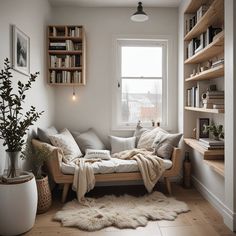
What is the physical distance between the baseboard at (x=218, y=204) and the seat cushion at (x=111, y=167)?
58cm

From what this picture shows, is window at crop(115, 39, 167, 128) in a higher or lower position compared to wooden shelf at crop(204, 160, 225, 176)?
higher

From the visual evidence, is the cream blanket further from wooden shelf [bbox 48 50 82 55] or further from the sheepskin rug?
wooden shelf [bbox 48 50 82 55]

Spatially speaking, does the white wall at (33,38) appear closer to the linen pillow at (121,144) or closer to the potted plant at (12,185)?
the potted plant at (12,185)

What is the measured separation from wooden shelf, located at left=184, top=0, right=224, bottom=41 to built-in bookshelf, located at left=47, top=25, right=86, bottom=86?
1.59 meters

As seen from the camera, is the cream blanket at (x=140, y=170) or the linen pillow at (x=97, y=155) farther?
Answer: the linen pillow at (x=97, y=155)

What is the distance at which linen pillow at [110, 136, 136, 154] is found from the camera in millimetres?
3648

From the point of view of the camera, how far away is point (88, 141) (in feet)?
11.7

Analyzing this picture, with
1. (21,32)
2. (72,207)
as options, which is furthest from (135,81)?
(72,207)

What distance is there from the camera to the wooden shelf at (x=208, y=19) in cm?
259

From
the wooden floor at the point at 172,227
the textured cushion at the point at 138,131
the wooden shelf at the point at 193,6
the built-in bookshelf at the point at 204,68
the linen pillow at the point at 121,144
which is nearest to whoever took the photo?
the wooden floor at the point at 172,227

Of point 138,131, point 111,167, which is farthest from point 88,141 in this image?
point 138,131

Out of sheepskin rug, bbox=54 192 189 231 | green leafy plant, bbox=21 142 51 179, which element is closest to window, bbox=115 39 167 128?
sheepskin rug, bbox=54 192 189 231

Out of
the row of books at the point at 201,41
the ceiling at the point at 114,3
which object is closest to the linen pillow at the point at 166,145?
the row of books at the point at 201,41

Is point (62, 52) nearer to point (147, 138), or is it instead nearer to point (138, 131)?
point (138, 131)
